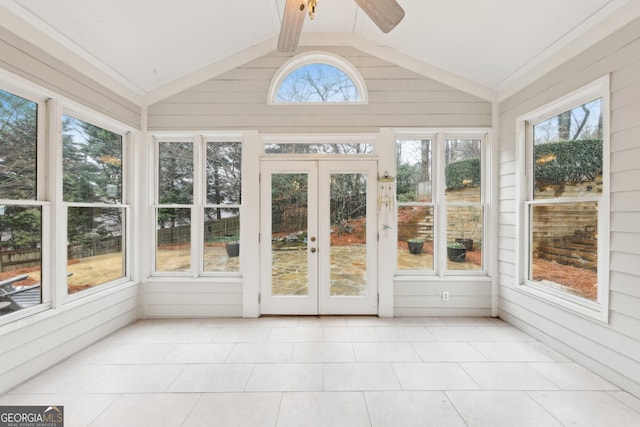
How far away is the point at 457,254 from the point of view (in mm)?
3617

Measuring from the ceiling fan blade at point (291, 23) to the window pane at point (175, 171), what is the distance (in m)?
2.18

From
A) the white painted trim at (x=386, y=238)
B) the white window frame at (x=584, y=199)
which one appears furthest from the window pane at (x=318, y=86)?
the white window frame at (x=584, y=199)

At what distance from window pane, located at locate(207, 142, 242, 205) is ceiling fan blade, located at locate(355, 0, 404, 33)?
239 cm

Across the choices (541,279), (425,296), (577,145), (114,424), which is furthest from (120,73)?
(541,279)

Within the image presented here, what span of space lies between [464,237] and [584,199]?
1339mm

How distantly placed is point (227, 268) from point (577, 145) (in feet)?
12.9

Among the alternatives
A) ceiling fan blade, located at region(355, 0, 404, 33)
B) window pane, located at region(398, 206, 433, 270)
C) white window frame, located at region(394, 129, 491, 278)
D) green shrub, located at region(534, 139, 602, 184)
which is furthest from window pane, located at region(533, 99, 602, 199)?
ceiling fan blade, located at region(355, 0, 404, 33)

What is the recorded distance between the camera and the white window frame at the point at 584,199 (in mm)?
2227

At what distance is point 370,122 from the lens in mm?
3537

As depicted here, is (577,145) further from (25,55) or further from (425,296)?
(25,55)

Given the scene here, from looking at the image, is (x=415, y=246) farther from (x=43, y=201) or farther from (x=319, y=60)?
(x=43, y=201)

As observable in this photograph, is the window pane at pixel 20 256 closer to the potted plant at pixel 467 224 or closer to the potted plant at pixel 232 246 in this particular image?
the potted plant at pixel 232 246

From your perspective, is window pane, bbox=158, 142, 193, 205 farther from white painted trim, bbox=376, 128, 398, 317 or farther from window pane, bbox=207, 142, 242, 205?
white painted trim, bbox=376, 128, 398, 317

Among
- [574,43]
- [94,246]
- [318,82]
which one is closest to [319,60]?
[318,82]
